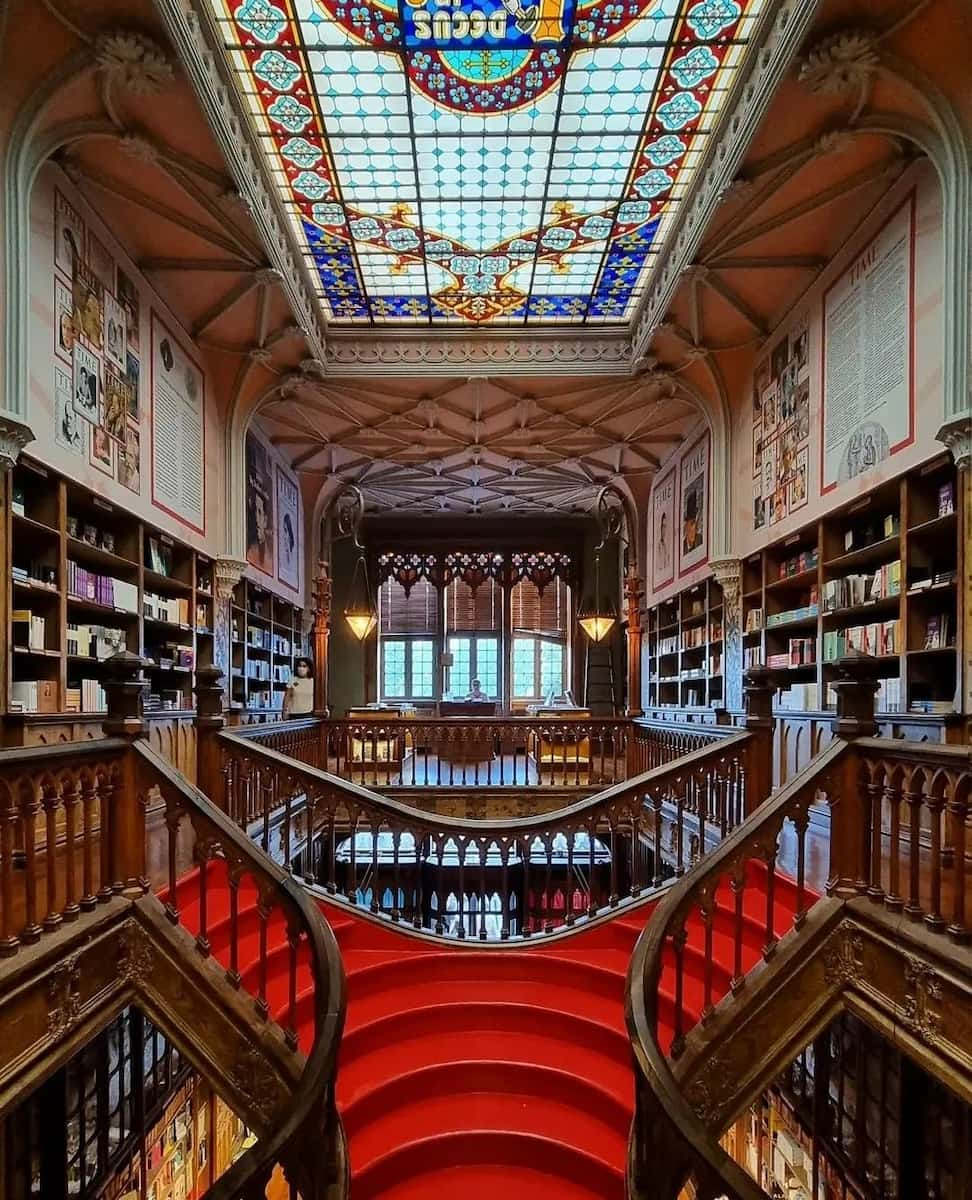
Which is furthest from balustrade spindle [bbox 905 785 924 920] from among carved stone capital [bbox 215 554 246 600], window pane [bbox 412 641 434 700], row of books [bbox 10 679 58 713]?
window pane [bbox 412 641 434 700]

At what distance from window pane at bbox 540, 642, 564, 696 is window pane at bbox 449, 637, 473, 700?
168 centimetres

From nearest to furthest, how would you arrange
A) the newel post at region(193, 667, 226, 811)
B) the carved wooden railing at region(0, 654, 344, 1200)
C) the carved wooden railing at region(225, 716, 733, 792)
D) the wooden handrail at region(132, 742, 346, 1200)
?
the wooden handrail at region(132, 742, 346, 1200) → the carved wooden railing at region(0, 654, 344, 1200) → the newel post at region(193, 667, 226, 811) → the carved wooden railing at region(225, 716, 733, 792)

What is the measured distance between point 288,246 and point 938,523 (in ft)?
20.1

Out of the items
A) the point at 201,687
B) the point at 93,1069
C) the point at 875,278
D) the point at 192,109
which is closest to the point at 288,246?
the point at 192,109

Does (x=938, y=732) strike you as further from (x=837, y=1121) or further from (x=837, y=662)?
(x=837, y=1121)

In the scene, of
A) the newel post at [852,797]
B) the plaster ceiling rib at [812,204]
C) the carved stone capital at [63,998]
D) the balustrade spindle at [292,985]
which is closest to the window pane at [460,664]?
the plaster ceiling rib at [812,204]

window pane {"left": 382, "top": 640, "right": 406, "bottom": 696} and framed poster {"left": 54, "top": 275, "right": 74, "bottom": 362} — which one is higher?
framed poster {"left": 54, "top": 275, "right": 74, "bottom": 362}

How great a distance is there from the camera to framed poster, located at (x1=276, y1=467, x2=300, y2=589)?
11.2 m

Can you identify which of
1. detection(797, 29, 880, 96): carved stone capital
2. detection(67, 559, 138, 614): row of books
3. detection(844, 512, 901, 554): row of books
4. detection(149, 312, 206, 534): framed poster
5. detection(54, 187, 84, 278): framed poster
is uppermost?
detection(797, 29, 880, 96): carved stone capital

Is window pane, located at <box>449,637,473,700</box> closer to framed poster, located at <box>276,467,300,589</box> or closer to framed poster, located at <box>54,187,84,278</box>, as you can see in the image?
framed poster, located at <box>276,467,300,589</box>

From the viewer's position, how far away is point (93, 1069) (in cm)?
393

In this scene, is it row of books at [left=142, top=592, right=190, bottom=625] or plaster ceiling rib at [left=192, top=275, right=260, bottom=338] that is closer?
row of books at [left=142, top=592, right=190, bottom=625]

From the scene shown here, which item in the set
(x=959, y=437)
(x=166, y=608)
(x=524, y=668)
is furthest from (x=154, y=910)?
(x=524, y=668)

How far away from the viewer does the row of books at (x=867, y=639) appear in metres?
5.04
